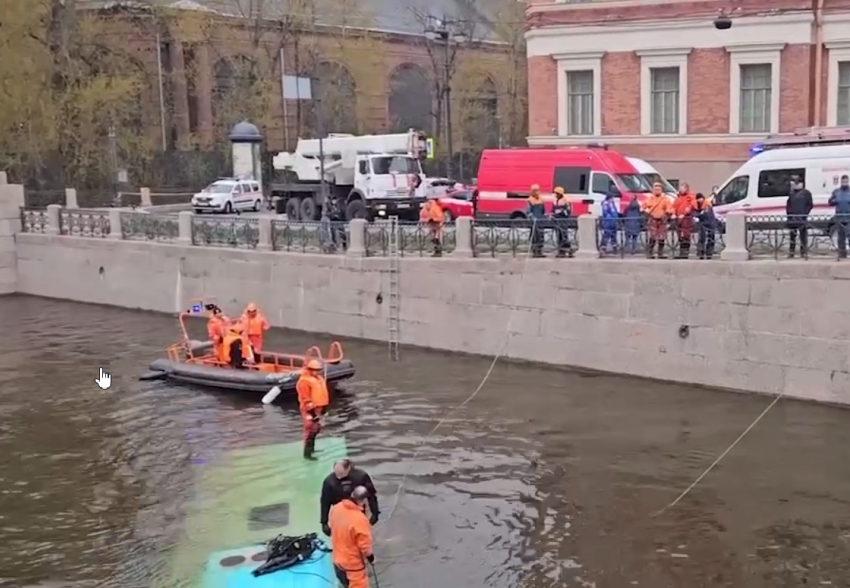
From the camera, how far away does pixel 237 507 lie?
13.7 metres

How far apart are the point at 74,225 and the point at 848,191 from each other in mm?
22127

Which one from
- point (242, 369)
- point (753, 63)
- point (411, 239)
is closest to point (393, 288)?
point (411, 239)

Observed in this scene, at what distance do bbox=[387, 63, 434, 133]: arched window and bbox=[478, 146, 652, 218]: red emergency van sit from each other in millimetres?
35575

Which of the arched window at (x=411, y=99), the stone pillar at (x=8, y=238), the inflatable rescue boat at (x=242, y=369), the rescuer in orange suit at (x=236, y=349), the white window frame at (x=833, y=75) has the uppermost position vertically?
the arched window at (x=411, y=99)

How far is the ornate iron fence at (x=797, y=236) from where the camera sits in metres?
17.2

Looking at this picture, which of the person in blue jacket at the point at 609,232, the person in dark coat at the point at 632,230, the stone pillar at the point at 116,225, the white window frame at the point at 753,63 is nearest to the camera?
the person in dark coat at the point at 632,230

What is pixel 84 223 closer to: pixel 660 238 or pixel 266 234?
pixel 266 234

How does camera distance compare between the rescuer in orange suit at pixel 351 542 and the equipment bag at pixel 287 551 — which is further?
the equipment bag at pixel 287 551

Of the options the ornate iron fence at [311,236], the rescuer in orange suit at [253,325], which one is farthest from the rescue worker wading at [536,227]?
the rescuer in orange suit at [253,325]

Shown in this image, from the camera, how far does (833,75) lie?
30938 mm

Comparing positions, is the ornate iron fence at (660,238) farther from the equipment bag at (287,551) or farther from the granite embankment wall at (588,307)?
the equipment bag at (287,551)

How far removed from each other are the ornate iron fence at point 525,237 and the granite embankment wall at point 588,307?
39 centimetres

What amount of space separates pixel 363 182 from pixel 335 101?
2477 cm

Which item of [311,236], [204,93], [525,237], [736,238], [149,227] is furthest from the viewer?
[204,93]
